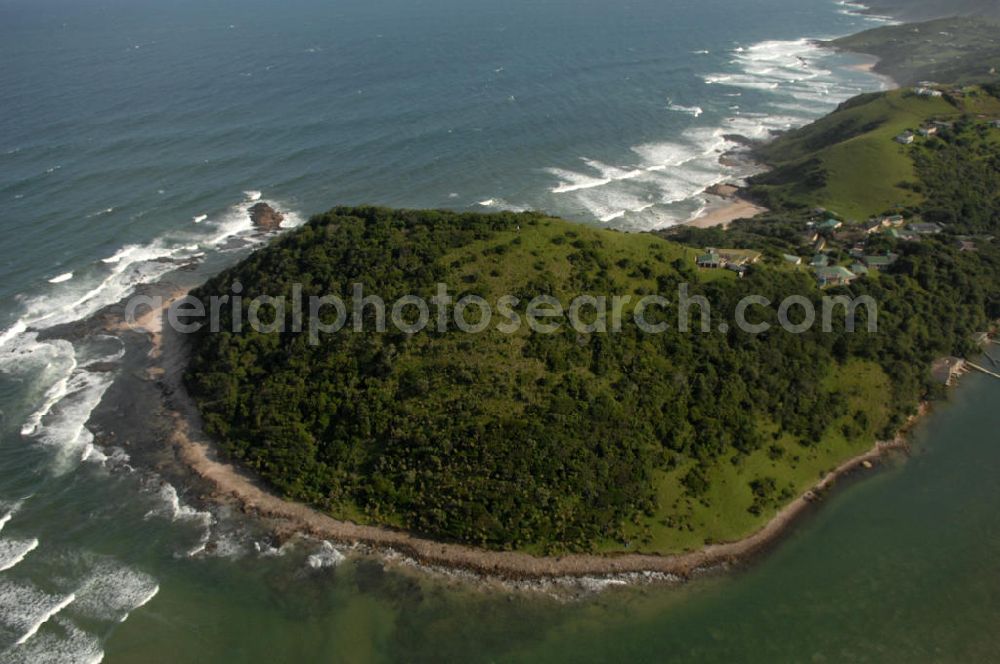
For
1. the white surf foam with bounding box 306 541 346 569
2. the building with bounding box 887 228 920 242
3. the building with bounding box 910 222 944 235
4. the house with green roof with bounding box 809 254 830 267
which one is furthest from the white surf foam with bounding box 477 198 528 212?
the white surf foam with bounding box 306 541 346 569

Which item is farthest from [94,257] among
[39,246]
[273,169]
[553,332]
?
[553,332]

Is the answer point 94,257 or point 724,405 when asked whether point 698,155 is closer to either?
point 724,405

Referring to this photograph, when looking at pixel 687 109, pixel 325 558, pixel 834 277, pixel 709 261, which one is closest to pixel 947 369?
pixel 834 277

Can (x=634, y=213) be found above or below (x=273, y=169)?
below

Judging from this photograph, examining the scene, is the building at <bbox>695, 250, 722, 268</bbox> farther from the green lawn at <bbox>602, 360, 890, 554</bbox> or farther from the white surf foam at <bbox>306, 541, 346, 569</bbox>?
the white surf foam at <bbox>306, 541, 346, 569</bbox>

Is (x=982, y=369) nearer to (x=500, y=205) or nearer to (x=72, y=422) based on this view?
(x=500, y=205)

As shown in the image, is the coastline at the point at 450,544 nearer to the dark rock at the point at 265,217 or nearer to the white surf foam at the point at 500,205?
the dark rock at the point at 265,217
